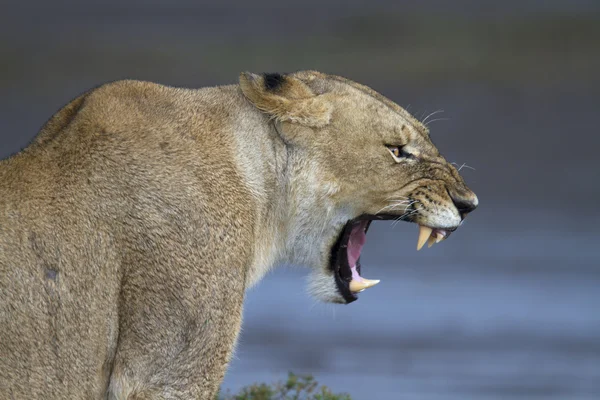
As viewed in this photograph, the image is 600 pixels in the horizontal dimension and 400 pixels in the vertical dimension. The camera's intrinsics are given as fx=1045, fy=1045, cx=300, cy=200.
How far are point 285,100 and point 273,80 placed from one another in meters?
0.14

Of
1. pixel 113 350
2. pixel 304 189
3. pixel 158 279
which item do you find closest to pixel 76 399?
pixel 113 350

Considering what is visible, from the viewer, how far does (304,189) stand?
5.21 metres

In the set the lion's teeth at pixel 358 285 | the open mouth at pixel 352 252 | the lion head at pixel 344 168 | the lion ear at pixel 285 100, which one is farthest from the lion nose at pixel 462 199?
the lion ear at pixel 285 100

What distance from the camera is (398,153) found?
531cm

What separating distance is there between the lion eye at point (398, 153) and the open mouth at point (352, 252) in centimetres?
32

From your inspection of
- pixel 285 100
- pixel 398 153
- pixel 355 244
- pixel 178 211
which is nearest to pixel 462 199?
pixel 398 153

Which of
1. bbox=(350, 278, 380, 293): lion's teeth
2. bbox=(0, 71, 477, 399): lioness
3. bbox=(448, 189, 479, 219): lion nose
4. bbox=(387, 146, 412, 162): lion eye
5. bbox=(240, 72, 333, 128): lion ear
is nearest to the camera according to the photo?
bbox=(0, 71, 477, 399): lioness

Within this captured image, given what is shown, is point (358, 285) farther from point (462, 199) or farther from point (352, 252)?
point (462, 199)

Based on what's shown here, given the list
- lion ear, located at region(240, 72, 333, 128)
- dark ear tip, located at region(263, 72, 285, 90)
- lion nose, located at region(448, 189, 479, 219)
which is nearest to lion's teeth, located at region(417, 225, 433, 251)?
lion nose, located at region(448, 189, 479, 219)

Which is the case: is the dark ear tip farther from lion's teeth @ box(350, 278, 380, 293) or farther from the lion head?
lion's teeth @ box(350, 278, 380, 293)

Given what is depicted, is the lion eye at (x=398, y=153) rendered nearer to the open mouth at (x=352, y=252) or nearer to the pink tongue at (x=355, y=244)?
the open mouth at (x=352, y=252)

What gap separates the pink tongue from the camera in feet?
18.3

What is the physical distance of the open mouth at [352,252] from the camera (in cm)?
544

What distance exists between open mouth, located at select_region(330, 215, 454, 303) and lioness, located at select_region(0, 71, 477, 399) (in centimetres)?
2
